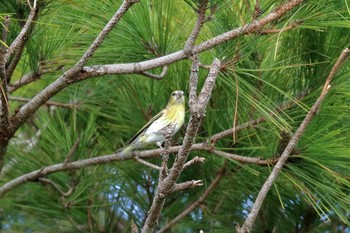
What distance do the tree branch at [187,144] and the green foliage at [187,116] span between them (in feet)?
1.22

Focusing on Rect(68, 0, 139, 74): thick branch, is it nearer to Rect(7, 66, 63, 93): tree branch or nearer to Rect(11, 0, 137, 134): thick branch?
Rect(11, 0, 137, 134): thick branch

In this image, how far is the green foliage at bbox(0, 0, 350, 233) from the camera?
197 cm

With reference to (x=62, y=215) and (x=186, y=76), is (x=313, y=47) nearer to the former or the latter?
(x=186, y=76)

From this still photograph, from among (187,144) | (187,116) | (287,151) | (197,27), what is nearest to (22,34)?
(197,27)

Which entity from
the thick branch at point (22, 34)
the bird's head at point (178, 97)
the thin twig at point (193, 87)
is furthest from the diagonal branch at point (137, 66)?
the bird's head at point (178, 97)

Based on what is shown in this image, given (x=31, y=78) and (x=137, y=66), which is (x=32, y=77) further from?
(x=137, y=66)

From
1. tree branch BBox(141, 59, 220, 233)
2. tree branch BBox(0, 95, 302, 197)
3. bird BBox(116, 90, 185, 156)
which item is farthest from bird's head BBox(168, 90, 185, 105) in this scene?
tree branch BBox(141, 59, 220, 233)

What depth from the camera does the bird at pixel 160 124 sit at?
2205mm

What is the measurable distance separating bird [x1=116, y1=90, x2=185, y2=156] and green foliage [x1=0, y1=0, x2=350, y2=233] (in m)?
0.06

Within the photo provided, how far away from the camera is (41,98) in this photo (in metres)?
1.98

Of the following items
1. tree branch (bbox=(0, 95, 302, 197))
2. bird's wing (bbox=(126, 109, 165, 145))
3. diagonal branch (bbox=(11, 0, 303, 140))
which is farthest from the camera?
bird's wing (bbox=(126, 109, 165, 145))

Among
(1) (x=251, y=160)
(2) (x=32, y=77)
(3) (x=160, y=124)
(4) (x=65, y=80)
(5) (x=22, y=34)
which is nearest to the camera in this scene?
(5) (x=22, y=34)

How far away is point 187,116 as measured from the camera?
240 cm

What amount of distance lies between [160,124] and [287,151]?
1.71ft
